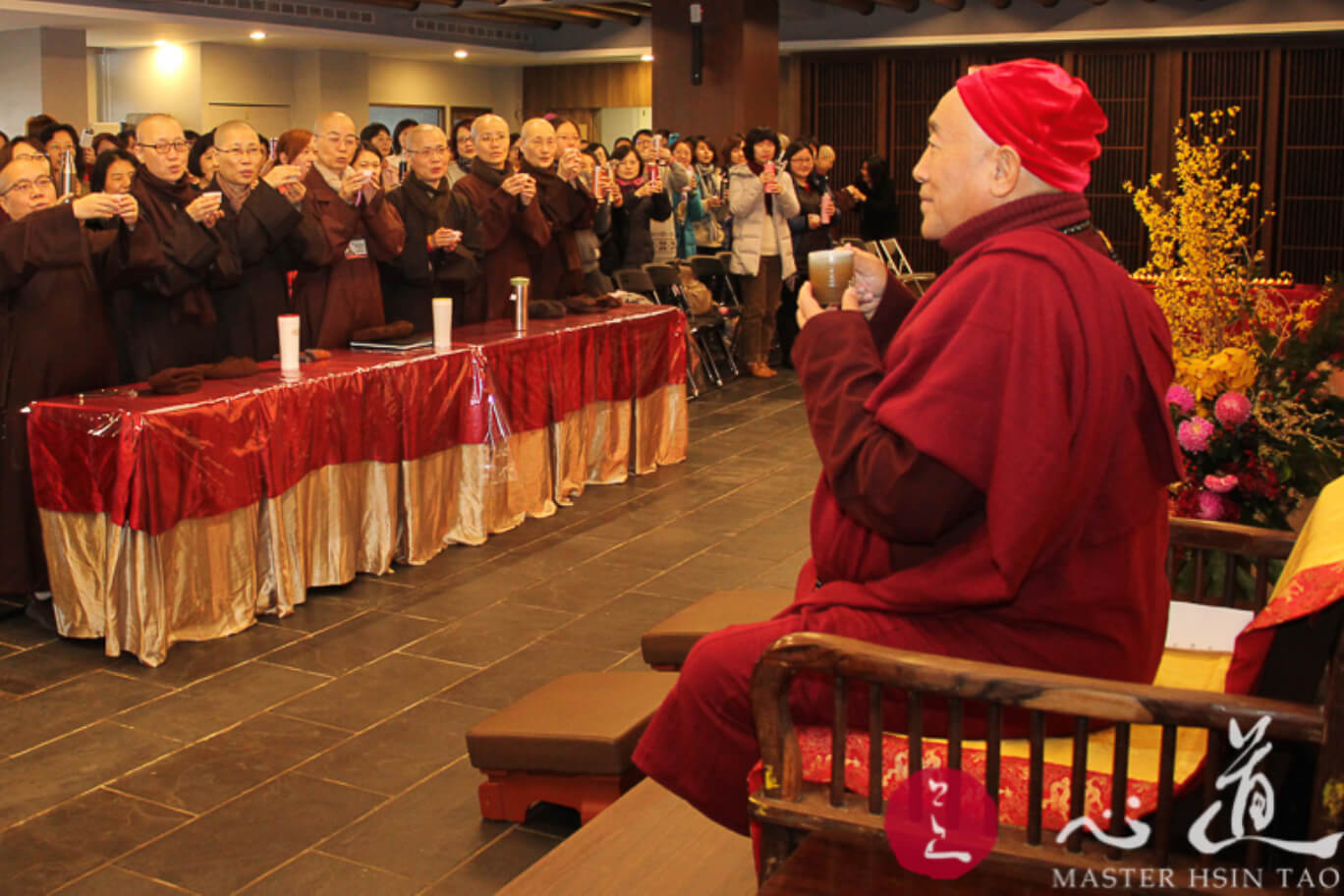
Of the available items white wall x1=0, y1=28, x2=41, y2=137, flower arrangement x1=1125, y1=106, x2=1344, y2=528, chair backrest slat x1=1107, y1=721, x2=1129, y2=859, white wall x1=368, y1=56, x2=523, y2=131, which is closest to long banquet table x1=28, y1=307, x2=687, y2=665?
flower arrangement x1=1125, y1=106, x2=1344, y2=528

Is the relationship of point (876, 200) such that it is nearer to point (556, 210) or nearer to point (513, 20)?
point (513, 20)

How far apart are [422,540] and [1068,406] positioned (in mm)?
3649

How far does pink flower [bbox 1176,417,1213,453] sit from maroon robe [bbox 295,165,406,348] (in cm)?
324

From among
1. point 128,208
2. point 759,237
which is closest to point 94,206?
point 128,208

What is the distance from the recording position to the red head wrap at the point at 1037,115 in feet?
5.49

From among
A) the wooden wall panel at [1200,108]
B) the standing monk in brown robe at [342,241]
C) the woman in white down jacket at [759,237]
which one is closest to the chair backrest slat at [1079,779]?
the standing monk in brown robe at [342,241]

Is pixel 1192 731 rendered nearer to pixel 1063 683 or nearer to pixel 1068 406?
pixel 1063 683

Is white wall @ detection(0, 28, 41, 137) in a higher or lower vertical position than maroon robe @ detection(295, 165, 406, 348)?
higher

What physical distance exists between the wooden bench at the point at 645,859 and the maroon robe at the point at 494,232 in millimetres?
3863

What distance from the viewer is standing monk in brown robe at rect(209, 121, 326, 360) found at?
4691 mm

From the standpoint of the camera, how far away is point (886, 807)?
1.68 metres

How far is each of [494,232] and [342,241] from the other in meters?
1.09

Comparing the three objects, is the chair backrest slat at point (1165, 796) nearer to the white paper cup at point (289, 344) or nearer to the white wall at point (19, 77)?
the white paper cup at point (289, 344)

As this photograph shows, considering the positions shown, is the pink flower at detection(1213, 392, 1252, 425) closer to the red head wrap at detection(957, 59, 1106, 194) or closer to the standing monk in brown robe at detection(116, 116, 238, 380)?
the red head wrap at detection(957, 59, 1106, 194)
